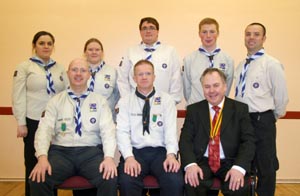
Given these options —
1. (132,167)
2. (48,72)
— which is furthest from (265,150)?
(48,72)

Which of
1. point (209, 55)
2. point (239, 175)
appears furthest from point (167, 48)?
point (239, 175)

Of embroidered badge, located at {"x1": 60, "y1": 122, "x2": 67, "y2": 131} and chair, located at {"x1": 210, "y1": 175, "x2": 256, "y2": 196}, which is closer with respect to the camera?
chair, located at {"x1": 210, "y1": 175, "x2": 256, "y2": 196}

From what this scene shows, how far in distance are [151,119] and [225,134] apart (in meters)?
0.66

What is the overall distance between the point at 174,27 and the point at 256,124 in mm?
2032

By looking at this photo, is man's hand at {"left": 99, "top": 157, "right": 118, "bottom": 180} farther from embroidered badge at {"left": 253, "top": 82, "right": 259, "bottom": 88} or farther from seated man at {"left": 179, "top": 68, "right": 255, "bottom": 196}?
embroidered badge at {"left": 253, "top": 82, "right": 259, "bottom": 88}

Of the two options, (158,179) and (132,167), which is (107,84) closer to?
(132,167)

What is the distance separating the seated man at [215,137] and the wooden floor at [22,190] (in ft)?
5.96

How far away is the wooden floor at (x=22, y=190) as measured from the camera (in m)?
3.78

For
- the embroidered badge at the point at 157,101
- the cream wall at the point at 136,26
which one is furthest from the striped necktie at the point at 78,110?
the cream wall at the point at 136,26

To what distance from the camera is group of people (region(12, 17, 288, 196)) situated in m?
2.36

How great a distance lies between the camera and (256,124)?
9.53 feet

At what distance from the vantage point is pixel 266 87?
2930 millimetres

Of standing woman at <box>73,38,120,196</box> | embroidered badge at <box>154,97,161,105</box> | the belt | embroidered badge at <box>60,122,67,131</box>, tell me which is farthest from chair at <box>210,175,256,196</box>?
standing woman at <box>73,38,120,196</box>

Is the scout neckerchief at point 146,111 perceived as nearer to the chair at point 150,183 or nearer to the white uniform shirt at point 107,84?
the chair at point 150,183
